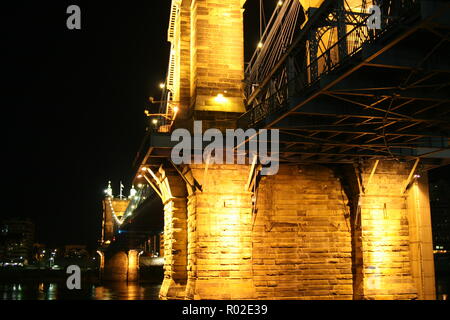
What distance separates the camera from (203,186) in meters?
19.7

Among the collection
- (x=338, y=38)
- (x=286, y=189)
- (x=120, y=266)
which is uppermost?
(x=338, y=38)

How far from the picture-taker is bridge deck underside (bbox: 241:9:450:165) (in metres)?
12.1

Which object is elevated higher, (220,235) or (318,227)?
(318,227)

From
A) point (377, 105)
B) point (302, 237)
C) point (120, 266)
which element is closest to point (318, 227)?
point (302, 237)

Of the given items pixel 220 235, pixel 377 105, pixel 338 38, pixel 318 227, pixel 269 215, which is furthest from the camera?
pixel 318 227

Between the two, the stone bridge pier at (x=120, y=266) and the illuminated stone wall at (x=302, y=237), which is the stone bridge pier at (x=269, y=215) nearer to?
the illuminated stone wall at (x=302, y=237)

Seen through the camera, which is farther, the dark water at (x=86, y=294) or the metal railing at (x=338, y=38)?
the dark water at (x=86, y=294)

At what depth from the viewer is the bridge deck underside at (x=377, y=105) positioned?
1212 centimetres

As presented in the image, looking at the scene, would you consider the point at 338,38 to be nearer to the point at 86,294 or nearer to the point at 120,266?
the point at 86,294

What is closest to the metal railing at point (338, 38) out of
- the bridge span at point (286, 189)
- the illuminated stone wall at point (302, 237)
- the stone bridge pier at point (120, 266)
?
the bridge span at point (286, 189)

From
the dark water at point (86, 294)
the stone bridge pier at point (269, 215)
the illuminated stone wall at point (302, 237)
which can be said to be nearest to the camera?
the stone bridge pier at point (269, 215)

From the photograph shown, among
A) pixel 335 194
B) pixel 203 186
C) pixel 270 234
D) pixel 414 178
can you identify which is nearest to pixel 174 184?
pixel 203 186

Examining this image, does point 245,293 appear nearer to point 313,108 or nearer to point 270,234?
point 270,234

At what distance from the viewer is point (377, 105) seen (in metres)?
16.0
